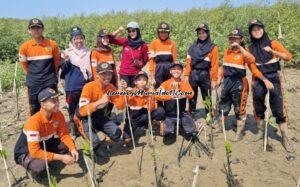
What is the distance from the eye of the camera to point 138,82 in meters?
5.63

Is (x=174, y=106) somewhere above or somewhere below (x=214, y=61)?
below

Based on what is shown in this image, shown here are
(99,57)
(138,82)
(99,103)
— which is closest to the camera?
(99,103)

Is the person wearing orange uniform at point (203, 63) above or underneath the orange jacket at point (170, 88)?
above

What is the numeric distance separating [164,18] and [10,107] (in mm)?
8151

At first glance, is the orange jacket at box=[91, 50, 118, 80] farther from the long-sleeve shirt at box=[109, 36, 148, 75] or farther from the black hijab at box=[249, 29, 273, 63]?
the black hijab at box=[249, 29, 273, 63]

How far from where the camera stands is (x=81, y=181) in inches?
193

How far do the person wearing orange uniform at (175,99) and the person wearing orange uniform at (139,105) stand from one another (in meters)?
0.15

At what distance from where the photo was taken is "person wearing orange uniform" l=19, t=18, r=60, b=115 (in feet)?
18.5

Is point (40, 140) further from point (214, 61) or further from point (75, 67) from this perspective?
point (214, 61)

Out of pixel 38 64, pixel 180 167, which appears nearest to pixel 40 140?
pixel 38 64

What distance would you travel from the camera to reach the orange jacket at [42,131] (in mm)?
4645

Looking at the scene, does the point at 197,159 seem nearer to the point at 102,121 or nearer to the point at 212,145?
the point at 212,145

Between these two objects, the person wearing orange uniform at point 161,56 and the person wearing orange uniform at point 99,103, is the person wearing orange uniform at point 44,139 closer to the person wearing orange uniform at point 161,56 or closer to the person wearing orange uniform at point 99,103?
the person wearing orange uniform at point 99,103

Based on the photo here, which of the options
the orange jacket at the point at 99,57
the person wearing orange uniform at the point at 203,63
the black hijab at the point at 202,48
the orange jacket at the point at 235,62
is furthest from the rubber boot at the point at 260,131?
the orange jacket at the point at 99,57
